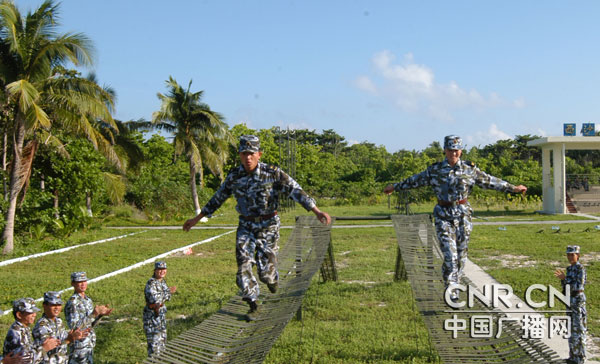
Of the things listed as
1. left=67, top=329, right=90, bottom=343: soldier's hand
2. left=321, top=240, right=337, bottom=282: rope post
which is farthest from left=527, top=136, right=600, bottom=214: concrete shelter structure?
left=67, top=329, right=90, bottom=343: soldier's hand

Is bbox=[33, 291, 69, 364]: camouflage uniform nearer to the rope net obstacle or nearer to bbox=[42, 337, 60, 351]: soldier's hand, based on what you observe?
bbox=[42, 337, 60, 351]: soldier's hand

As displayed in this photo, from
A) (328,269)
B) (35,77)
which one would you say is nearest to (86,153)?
(35,77)

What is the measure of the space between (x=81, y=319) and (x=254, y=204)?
184 cm

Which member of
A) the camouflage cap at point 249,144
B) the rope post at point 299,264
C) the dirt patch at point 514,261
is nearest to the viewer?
the camouflage cap at point 249,144

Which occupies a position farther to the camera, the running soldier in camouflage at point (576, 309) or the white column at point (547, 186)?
the white column at point (547, 186)

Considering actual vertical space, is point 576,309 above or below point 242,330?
above

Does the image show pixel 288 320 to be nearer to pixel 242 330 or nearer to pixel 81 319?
pixel 242 330

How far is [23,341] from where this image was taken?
3809mm

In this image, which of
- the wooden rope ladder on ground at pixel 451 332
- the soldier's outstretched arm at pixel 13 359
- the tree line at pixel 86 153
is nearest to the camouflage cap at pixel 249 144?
the wooden rope ladder on ground at pixel 451 332

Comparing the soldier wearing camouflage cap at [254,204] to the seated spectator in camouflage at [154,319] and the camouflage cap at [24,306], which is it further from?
the camouflage cap at [24,306]

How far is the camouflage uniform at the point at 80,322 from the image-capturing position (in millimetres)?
A: 4531

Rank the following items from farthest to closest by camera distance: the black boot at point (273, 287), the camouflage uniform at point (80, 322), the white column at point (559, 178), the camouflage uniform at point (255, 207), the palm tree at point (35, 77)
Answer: the white column at point (559, 178) → the palm tree at point (35, 77) → the black boot at point (273, 287) → the camouflage uniform at point (255, 207) → the camouflage uniform at point (80, 322)

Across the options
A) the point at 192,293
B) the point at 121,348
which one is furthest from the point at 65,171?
the point at 121,348

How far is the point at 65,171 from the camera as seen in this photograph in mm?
17016
